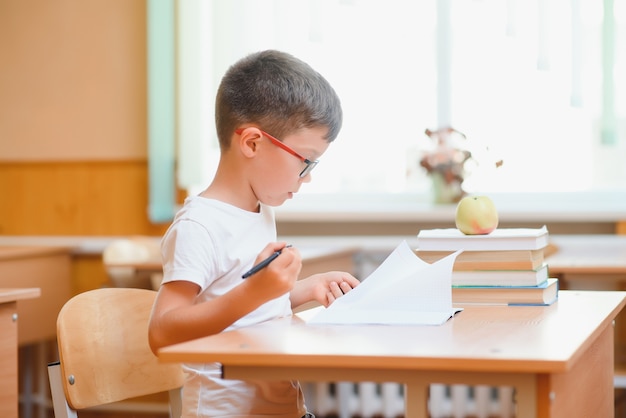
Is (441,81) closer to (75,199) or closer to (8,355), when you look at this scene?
(75,199)

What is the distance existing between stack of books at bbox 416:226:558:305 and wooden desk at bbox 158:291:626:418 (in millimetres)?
262

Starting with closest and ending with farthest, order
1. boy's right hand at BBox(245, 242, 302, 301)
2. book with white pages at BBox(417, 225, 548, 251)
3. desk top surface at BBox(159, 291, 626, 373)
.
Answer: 1. desk top surface at BBox(159, 291, 626, 373)
2. boy's right hand at BBox(245, 242, 302, 301)
3. book with white pages at BBox(417, 225, 548, 251)

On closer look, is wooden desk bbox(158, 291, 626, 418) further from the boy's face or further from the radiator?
the radiator

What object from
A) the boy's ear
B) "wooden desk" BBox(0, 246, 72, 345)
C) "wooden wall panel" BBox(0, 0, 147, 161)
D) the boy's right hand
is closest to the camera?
the boy's right hand

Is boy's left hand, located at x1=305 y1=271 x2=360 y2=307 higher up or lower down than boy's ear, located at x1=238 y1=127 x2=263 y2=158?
lower down

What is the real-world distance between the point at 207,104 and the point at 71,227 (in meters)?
0.87

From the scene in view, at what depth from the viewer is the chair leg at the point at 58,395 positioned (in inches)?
61.9

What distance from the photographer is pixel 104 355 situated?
63.7 inches

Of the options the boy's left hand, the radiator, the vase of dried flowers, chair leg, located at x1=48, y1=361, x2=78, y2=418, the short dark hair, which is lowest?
the radiator

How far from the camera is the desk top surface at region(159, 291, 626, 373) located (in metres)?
1.13

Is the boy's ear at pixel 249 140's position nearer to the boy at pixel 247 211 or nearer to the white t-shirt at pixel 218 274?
the boy at pixel 247 211

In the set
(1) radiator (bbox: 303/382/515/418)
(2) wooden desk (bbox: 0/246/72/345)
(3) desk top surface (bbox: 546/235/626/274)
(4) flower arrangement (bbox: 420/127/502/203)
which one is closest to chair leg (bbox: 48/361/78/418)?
(3) desk top surface (bbox: 546/235/626/274)

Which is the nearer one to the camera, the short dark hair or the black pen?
the black pen

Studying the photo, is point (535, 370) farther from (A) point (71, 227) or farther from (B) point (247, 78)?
(A) point (71, 227)
